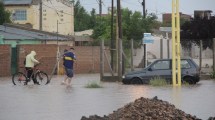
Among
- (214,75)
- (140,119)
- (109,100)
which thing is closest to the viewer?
(140,119)

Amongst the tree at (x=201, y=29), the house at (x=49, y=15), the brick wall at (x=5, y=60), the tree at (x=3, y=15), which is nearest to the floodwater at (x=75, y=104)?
the brick wall at (x=5, y=60)

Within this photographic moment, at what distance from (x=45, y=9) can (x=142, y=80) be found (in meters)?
61.3

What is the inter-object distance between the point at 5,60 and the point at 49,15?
157 ft

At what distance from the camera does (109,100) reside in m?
17.9

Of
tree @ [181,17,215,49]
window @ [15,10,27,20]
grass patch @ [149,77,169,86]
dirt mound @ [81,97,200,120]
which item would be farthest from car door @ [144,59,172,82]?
window @ [15,10,27,20]

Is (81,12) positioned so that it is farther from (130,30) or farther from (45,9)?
(130,30)

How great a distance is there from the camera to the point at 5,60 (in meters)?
40.7

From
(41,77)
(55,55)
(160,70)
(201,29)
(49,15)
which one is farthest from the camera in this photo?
(49,15)

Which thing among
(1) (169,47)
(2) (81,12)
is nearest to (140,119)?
(1) (169,47)

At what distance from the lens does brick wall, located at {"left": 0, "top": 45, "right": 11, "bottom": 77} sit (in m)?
40.5

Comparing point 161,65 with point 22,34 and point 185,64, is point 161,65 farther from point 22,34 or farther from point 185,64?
point 22,34

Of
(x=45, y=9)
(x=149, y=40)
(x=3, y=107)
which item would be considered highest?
(x=45, y=9)

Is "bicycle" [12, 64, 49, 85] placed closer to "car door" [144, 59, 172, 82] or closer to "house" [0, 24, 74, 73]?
"car door" [144, 59, 172, 82]

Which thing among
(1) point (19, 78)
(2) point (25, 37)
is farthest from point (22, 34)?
(1) point (19, 78)
